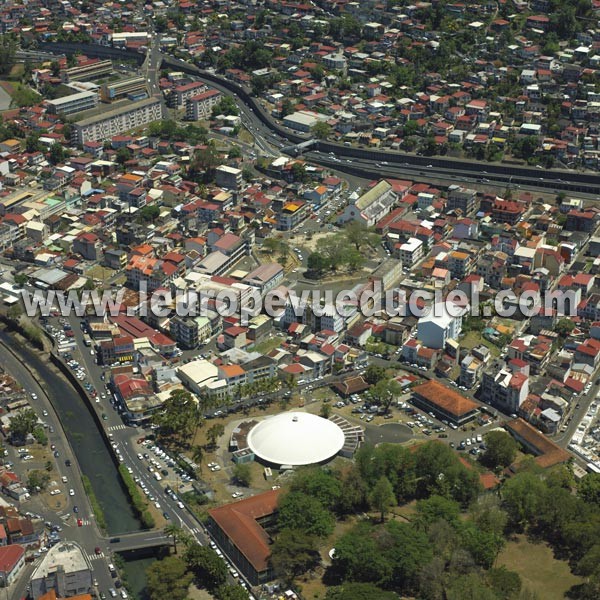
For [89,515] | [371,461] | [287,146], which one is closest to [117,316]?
[89,515]

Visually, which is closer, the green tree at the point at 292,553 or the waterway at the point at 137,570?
the green tree at the point at 292,553

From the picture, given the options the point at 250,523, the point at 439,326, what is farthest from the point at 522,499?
the point at 439,326

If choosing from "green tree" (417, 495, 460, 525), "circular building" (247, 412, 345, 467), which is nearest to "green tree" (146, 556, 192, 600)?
"circular building" (247, 412, 345, 467)

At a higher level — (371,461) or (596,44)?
(596,44)

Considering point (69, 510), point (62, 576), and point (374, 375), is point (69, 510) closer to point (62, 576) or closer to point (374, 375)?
point (62, 576)

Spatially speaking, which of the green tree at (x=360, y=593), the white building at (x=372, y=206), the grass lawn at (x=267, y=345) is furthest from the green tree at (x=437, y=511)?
the white building at (x=372, y=206)

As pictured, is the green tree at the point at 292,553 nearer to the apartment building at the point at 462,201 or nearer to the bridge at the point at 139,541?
the bridge at the point at 139,541

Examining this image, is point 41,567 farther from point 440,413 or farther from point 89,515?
point 440,413
